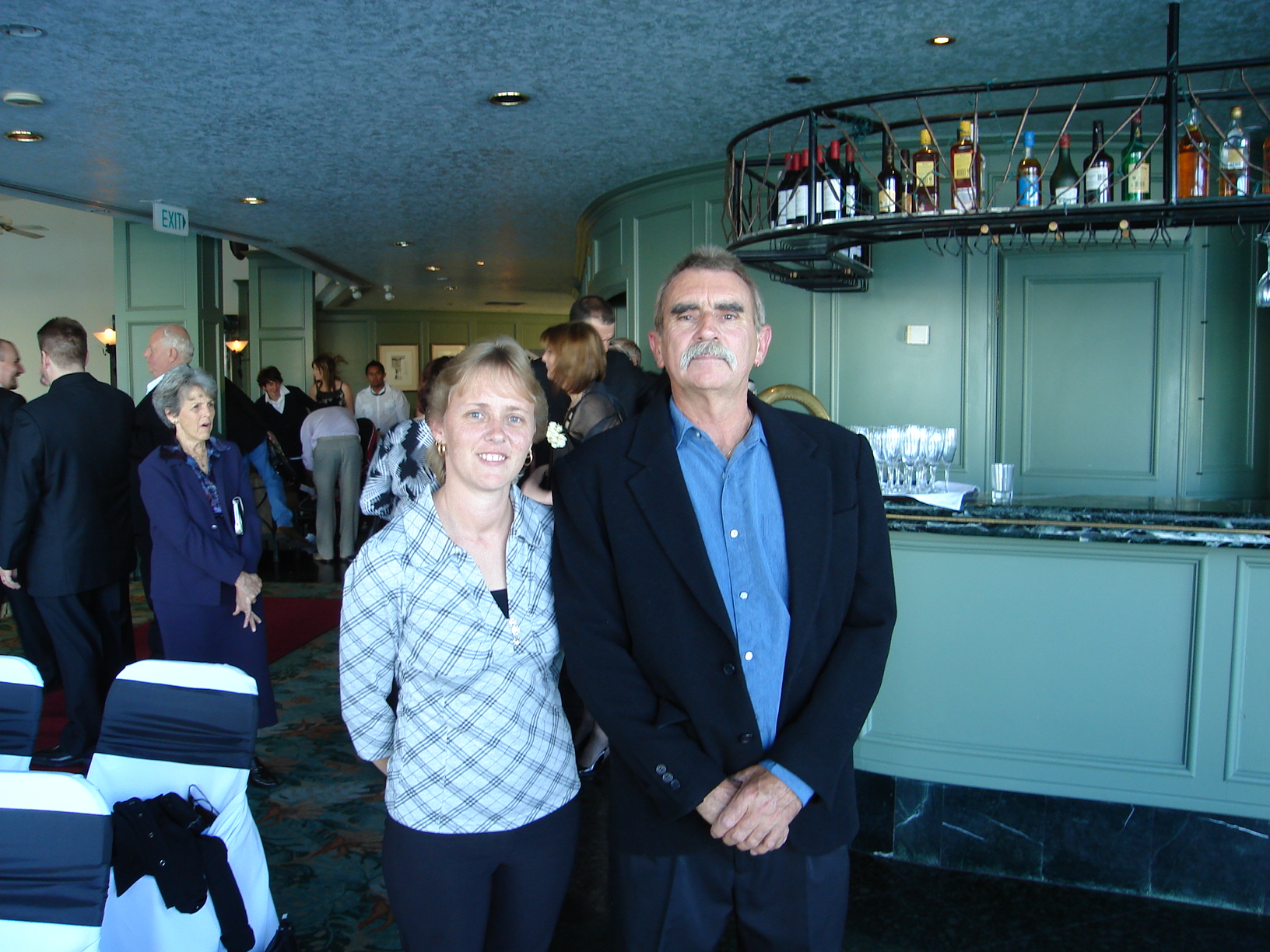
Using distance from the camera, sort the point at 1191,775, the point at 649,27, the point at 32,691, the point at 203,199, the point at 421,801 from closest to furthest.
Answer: the point at 421,801, the point at 32,691, the point at 1191,775, the point at 649,27, the point at 203,199

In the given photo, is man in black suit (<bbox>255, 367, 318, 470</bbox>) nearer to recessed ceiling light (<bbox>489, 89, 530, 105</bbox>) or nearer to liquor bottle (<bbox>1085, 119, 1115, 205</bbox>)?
recessed ceiling light (<bbox>489, 89, 530, 105</bbox>)

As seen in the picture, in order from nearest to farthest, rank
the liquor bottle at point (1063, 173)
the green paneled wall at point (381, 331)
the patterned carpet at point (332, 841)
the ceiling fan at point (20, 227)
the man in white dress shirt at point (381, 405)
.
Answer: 1. the patterned carpet at point (332, 841)
2. the liquor bottle at point (1063, 173)
3. the ceiling fan at point (20, 227)
4. the man in white dress shirt at point (381, 405)
5. the green paneled wall at point (381, 331)

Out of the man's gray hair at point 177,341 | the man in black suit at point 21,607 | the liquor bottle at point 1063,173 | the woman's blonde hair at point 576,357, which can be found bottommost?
the man in black suit at point 21,607

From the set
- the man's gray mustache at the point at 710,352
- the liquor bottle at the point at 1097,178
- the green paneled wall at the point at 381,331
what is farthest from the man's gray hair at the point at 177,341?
the green paneled wall at the point at 381,331

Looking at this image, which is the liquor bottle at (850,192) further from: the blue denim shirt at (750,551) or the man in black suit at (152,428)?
the man in black suit at (152,428)

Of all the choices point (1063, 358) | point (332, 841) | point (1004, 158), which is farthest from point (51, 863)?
point (1004, 158)

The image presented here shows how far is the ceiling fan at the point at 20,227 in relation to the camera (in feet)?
30.9

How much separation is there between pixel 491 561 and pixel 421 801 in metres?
0.43

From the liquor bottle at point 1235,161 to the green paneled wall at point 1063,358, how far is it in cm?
237

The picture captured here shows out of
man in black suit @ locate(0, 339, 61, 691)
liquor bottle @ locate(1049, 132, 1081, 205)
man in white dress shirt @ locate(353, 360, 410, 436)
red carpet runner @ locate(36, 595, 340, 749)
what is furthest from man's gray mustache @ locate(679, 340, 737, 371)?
man in white dress shirt @ locate(353, 360, 410, 436)

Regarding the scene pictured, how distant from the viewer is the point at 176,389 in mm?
3383

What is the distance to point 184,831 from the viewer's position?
197cm

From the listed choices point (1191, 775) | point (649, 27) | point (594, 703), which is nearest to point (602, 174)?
point (649, 27)

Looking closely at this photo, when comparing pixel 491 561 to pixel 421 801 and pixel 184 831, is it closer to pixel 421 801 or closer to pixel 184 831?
pixel 421 801
